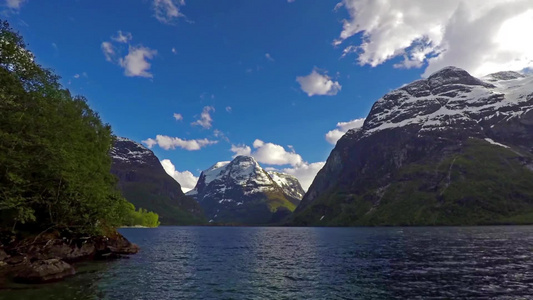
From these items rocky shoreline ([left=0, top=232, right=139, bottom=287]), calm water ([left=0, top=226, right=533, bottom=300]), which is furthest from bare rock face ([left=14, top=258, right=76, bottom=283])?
calm water ([left=0, top=226, right=533, bottom=300])

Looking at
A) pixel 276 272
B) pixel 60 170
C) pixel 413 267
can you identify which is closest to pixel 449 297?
pixel 413 267

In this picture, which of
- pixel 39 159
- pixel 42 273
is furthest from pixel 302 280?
pixel 39 159

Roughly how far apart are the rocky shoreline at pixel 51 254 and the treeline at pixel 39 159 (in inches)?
110

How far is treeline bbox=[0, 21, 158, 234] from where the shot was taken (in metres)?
39.6

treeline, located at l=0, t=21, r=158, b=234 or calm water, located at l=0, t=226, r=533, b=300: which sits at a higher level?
treeline, located at l=0, t=21, r=158, b=234

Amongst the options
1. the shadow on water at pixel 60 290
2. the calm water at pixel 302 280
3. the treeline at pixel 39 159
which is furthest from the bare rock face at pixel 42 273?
the treeline at pixel 39 159

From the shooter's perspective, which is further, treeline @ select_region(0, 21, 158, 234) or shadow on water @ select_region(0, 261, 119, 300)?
treeline @ select_region(0, 21, 158, 234)

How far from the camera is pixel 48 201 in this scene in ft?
157

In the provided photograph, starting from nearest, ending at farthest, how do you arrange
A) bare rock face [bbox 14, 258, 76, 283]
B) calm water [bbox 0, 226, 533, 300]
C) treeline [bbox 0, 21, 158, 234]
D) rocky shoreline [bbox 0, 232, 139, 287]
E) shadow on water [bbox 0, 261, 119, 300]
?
shadow on water [bbox 0, 261, 119, 300] → calm water [bbox 0, 226, 533, 300] → bare rock face [bbox 14, 258, 76, 283] → rocky shoreline [bbox 0, 232, 139, 287] → treeline [bbox 0, 21, 158, 234]

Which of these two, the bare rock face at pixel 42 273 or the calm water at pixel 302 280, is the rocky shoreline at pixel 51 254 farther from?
the calm water at pixel 302 280

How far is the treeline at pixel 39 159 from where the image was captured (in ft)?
130

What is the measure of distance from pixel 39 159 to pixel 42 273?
13.8 meters

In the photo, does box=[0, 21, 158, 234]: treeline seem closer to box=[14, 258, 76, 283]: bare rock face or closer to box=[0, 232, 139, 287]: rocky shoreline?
box=[0, 232, 139, 287]: rocky shoreline

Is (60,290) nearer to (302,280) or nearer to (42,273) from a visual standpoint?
(42,273)
